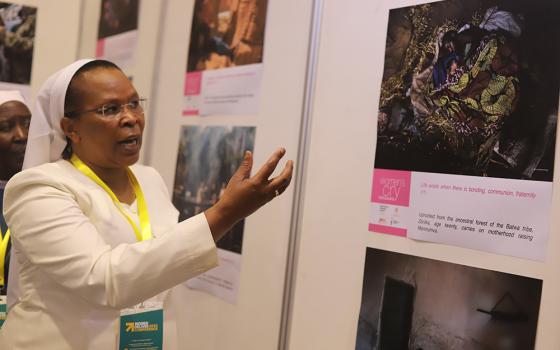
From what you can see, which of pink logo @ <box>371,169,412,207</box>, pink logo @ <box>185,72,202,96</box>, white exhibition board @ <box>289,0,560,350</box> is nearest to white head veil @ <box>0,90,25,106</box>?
pink logo @ <box>185,72,202,96</box>

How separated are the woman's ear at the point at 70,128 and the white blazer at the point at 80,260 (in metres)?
0.09

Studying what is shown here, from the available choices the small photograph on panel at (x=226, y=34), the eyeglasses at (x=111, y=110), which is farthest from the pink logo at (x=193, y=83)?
the eyeglasses at (x=111, y=110)

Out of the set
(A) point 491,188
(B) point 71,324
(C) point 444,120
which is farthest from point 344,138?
(B) point 71,324

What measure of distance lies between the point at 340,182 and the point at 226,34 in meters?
0.93

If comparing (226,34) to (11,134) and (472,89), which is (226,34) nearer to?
(11,134)

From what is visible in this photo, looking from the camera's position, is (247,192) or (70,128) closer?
(247,192)

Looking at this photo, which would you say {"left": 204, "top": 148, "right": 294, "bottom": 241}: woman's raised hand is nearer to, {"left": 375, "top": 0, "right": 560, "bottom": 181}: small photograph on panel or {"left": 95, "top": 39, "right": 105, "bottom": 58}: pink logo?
{"left": 375, "top": 0, "right": 560, "bottom": 181}: small photograph on panel

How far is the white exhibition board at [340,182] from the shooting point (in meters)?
1.77

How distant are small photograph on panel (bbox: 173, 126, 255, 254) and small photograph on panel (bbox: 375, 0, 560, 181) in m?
0.74

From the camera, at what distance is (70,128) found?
1.65 m

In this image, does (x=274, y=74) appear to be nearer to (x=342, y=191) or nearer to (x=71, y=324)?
(x=342, y=191)

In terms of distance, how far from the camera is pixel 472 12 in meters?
1.53

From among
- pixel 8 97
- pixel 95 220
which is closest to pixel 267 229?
pixel 95 220

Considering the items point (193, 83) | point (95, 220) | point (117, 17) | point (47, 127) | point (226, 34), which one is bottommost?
point (95, 220)
